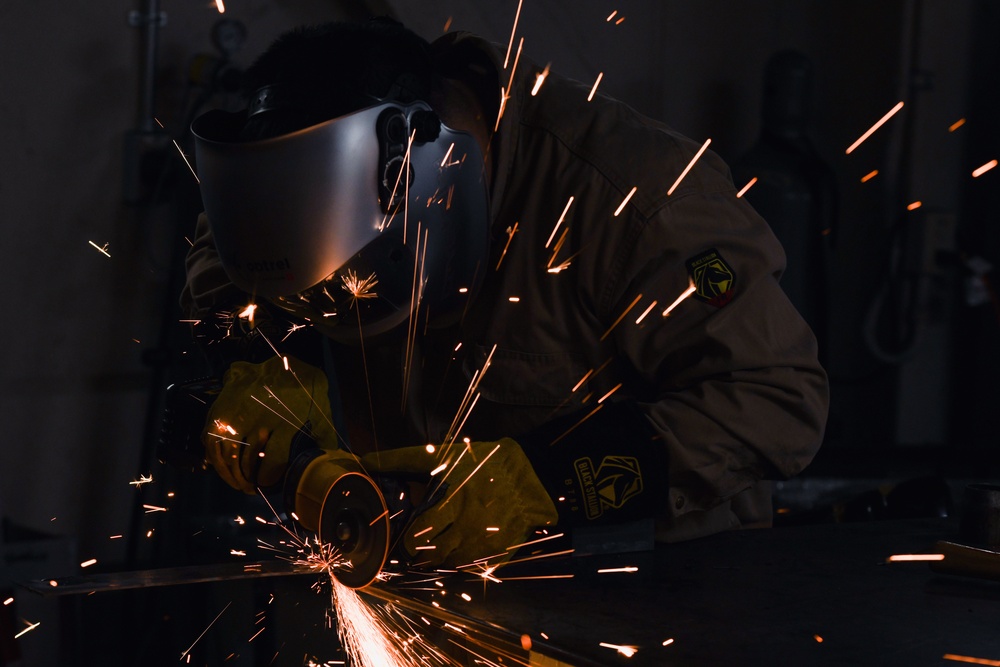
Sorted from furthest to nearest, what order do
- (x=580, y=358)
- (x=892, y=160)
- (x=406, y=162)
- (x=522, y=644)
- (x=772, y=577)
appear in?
(x=892, y=160) → (x=580, y=358) → (x=406, y=162) → (x=772, y=577) → (x=522, y=644)

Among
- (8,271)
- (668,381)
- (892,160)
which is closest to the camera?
(668,381)

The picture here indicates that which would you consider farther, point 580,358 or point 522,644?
point 580,358

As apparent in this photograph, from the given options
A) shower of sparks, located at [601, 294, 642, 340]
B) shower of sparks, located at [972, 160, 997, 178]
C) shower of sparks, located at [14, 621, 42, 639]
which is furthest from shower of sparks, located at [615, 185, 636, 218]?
shower of sparks, located at [972, 160, 997, 178]

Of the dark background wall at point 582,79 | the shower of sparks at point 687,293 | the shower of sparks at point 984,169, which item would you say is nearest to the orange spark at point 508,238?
the shower of sparks at point 687,293

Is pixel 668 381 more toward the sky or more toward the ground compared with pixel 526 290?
more toward the ground

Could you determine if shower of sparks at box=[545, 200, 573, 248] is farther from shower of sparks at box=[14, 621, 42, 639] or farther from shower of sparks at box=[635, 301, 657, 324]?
shower of sparks at box=[14, 621, 42, 639]

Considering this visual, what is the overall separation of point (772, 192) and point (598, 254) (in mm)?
2096

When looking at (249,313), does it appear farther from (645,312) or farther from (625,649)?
(625,649)

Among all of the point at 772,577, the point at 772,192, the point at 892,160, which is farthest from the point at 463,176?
the point at 892,160

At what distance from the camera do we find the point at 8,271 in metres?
2.80

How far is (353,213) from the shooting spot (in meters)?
1.39

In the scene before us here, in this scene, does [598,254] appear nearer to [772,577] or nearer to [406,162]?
[406,162]

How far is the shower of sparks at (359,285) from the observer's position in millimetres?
1428

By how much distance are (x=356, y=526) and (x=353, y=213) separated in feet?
1.40
